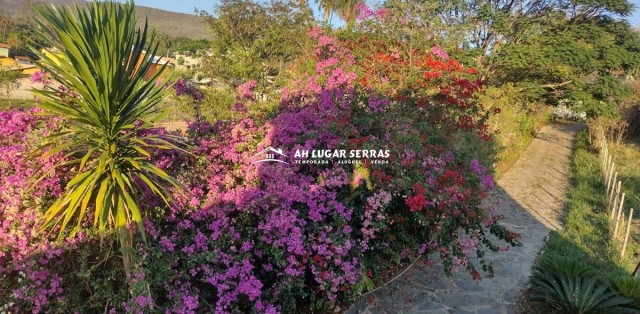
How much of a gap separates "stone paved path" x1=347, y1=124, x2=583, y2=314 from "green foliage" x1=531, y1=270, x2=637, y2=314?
385 millimetres

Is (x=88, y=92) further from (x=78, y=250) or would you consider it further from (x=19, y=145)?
(x=78, y=250)

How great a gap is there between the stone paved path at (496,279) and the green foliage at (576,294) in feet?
1.26

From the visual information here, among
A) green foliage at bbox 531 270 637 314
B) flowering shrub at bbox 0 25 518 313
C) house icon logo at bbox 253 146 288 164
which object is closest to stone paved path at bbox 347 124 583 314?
green foliage at bbox 531 270 637 314

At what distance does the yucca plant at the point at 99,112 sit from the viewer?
9.48ft

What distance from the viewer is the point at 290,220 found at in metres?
3.22

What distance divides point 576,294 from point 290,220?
124 inches

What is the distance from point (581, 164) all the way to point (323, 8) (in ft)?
91.6

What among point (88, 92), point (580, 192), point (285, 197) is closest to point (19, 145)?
point (88, 92)

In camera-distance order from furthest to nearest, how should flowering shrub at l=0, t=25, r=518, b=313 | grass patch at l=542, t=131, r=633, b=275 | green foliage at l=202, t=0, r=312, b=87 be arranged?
green foliage at l=202, t=0, r=312, b=87 < grass patch at l=542, t=131, r=633, b=275 < flowering shrub at l=0, t=25, r=518, b=313

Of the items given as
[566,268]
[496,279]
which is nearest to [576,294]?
[566,268]

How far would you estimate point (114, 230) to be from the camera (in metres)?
3.12

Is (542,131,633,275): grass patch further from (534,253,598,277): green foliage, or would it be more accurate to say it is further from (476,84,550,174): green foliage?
(476,84,550,174): green foliage

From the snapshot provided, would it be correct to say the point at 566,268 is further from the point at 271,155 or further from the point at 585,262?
the point at 271,155

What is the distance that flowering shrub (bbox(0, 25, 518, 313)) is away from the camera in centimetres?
300
